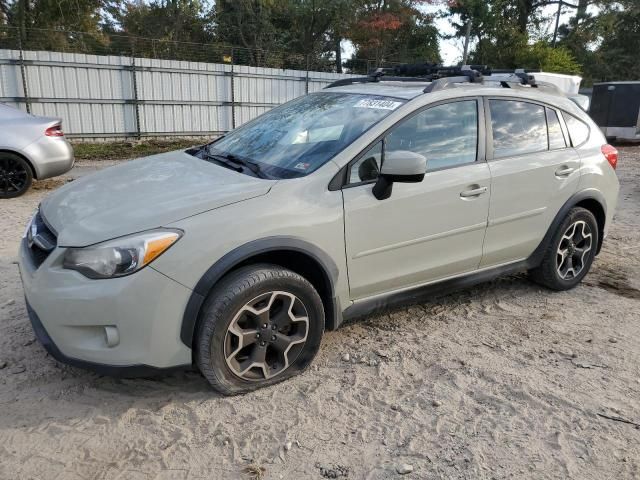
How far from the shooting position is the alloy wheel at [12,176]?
24.1ft

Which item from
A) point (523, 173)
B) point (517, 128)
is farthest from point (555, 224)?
point (517, 128)

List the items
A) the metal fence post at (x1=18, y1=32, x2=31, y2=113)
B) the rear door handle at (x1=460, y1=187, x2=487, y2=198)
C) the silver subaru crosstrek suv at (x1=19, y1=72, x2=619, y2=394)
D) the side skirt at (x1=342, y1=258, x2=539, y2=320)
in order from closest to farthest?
the silver subaru crosstrek suv at (x1=19, y1=72, x2=619, y2=394), the side skirt at (x1=342, y1=258, x2=539, y2=320), the rear door handle at (x1=460, y1=187, x2=487, y2=198), the metal fence post at (x1=18, y1=32, x2=31, y2=113)

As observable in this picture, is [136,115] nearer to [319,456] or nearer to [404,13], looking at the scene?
[319,456]

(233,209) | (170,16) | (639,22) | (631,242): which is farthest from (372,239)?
(639,22)

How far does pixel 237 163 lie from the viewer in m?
3.44

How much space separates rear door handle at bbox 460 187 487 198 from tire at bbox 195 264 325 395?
4.13 ft

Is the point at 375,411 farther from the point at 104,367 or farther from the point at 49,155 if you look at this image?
the point at 49,155

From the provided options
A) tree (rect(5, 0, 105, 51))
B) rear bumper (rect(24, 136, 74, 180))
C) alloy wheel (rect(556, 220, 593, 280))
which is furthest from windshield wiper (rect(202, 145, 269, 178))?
tree (rect(5, 0, 105, 51))

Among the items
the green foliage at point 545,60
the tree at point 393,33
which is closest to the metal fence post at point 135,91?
the tree at point 393,33

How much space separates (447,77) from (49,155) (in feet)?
19.3

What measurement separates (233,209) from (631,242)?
5.16 metres

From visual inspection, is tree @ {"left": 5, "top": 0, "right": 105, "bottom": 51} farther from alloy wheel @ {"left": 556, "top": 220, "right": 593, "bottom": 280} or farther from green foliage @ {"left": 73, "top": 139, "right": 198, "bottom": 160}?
alloy wheel @ {"left": 556, "top": 220, "right": 593, "bottom": 280}

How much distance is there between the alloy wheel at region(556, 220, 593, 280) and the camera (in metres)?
4.41

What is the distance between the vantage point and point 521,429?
2738mm
